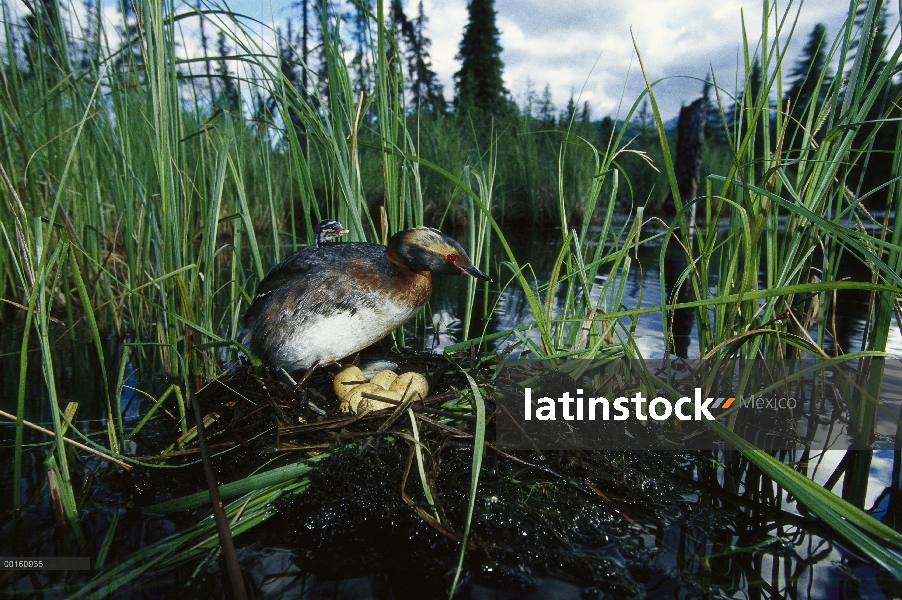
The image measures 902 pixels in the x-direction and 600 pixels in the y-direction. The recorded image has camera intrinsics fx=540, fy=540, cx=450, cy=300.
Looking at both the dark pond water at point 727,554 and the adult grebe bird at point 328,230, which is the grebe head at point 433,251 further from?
the dark pond water at point 727,554

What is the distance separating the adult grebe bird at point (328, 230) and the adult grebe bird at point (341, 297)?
0.86m

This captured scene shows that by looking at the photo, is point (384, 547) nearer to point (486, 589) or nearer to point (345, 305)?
point (486, 589)

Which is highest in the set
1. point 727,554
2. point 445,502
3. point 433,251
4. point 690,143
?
point 690,143

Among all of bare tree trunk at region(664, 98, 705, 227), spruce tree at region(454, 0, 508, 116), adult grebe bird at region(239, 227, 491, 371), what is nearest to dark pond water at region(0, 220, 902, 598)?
adult grebe bird at region(239, 227, 491, 371)

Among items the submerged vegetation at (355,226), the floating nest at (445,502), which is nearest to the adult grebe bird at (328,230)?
the submerged vegetation at (355,226)

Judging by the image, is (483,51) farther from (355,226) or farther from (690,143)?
(355,226)

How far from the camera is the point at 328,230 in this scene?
4.26 meters

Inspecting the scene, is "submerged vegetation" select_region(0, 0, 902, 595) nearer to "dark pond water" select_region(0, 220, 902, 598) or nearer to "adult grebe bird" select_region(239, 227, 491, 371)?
"dark pond water" select_region(0, 220, 902, 598)

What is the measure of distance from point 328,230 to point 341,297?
1539mm

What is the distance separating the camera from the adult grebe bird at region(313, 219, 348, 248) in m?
3.97

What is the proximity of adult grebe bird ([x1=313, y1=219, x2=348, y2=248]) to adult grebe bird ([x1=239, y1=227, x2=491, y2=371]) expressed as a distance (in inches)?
33.8

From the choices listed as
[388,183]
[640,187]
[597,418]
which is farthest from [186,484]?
[640,187]

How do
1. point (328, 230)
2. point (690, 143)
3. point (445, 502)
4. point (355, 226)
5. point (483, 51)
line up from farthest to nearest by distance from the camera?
point (483, 51) < point (690, 143) < point (328, 230) < point (355, 226) < point (445, 502)

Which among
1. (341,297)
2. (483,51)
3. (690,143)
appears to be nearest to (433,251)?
(341,297)
